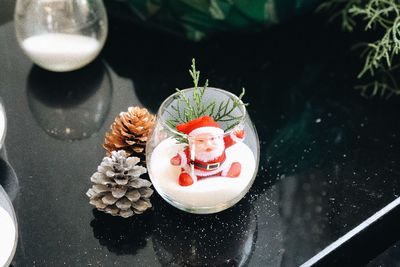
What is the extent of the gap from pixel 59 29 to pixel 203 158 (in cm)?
34

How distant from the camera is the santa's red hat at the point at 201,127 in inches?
30.4

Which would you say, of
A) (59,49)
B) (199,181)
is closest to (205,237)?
(199,181)

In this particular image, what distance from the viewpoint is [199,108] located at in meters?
0.82

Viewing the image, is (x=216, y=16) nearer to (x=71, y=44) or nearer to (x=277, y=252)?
(x=71, y=44)

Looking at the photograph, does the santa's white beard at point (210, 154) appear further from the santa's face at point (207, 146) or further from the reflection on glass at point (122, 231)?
the reflection on glass at point (122, 231)

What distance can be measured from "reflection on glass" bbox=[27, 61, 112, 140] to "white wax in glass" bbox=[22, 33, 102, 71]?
31 millimetres

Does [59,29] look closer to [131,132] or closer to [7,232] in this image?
[131,132]

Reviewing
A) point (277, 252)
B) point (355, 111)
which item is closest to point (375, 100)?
point (355, 111)

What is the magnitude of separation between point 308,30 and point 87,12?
36 centimetres

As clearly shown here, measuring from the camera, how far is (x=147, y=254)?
81 cm

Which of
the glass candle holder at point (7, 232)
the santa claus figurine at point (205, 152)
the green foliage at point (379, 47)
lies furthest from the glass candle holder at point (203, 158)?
Result: the green foliage at point (379, 47)

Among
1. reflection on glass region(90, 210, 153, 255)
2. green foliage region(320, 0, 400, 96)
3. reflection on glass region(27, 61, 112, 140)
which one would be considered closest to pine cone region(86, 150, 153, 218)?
reflection on glass region(90, 210, 153, 255)

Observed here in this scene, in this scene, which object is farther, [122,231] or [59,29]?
[59,29]

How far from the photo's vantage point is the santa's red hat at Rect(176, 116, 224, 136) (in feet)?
2.53
